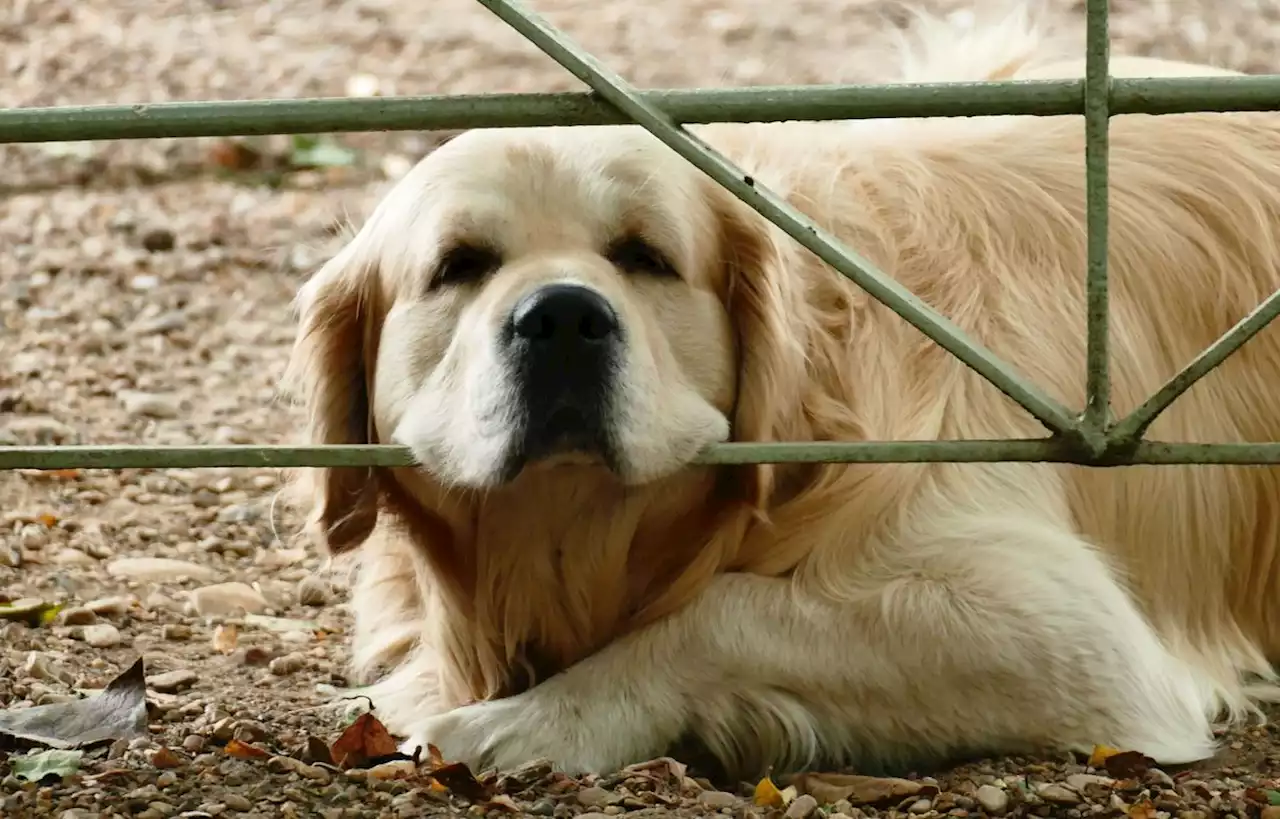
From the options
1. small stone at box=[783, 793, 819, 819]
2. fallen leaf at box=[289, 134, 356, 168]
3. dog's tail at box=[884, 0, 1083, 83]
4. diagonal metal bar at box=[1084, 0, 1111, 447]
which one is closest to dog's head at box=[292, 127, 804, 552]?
small stone at box=[783, 793, 819, 819]

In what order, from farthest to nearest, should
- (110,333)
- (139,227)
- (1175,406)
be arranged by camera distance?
(139,227) → (110,333) → (1175,406)

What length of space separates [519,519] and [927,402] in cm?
86

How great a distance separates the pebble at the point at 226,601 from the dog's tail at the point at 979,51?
219 centimetres

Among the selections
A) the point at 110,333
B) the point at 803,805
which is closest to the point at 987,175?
the point at 803,805

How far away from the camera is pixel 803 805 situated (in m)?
3.06

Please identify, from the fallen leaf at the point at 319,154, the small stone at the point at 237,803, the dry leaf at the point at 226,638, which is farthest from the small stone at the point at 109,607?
the fallen leaf at the point at 319,154

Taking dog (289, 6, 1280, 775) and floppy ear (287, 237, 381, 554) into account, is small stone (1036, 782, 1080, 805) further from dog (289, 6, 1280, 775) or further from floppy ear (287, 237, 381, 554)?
floppy ear (287, 237, 381, 554)

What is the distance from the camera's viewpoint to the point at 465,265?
358 cm

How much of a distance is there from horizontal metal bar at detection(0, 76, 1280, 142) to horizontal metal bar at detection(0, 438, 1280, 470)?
0.47 m

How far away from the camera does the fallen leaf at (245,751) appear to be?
3.22m

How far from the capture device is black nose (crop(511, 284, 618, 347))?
3197 millimetres

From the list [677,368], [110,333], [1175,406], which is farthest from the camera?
[110,333]

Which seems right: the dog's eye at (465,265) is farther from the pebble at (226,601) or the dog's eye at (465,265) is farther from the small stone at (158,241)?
the small stone at (158,241)

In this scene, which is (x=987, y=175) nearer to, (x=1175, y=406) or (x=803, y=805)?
(x=1175, y=406)
